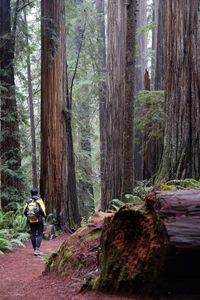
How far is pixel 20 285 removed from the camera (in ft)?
20.6

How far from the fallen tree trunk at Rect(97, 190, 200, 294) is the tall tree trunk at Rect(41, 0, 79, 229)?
32.4 feet

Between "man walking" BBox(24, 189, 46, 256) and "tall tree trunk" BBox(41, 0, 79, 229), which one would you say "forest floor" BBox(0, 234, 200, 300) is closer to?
"man walking" BBox(24, 189, 46, 256)

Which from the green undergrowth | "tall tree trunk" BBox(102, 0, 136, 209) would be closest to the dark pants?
the green undergrowth

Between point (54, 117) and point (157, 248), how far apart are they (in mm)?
10827

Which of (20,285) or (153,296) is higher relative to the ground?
(153,296)

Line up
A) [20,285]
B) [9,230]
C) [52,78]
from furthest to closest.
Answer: [52,78] → [9,230] → [20,285]

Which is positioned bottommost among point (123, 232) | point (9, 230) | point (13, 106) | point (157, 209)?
point (9, 230)

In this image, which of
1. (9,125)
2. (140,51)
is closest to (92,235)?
(9,125)

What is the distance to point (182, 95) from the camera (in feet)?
24.9

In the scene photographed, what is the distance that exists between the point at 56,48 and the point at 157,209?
37.1 ft

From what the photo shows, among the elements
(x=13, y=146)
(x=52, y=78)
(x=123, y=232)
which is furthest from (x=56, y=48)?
(x=123, y=232)

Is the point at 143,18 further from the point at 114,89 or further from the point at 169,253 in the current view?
the point at 169,253

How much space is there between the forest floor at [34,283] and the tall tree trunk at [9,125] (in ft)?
15.0

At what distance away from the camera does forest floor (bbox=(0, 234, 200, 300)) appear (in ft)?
14.3
